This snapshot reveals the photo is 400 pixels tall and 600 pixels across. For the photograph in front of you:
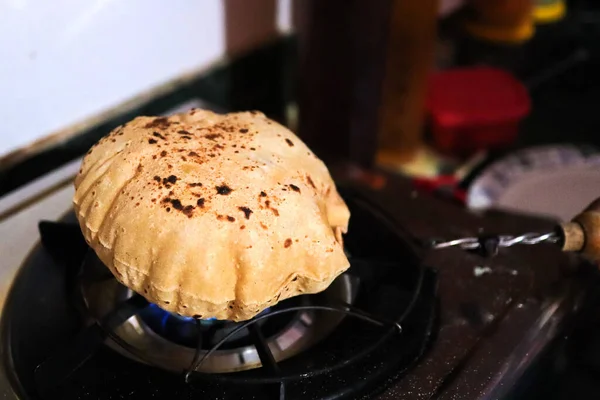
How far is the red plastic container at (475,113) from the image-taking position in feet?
3.20

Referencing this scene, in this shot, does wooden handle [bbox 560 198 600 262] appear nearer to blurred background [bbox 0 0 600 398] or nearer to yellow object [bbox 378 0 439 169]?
blurred background [bbox 0 0 600 398]

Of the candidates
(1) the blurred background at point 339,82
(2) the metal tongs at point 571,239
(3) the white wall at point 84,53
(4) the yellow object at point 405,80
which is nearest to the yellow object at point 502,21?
(1) the blurred background at point 339,82

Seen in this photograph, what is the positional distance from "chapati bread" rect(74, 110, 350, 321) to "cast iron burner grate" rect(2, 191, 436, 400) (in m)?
0.06

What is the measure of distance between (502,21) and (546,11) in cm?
16

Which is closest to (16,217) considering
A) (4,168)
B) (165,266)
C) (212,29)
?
(4,168)

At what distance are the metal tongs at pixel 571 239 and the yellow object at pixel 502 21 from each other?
622 mm

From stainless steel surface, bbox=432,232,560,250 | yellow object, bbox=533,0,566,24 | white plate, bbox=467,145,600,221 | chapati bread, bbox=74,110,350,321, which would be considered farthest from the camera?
yellow object, bbox=533,0,566,24

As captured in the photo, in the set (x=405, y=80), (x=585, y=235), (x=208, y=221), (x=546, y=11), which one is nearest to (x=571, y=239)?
(x=585, y=235)

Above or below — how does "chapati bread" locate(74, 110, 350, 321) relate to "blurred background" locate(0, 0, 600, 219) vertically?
above

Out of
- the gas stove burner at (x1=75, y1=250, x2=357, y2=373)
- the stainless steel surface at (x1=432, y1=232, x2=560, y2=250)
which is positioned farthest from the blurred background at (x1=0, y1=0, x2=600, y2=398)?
the gas stove burner at (x1=75, y1=250, x2=357, y2=373)

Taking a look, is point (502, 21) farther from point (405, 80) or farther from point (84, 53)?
point (84, 53)

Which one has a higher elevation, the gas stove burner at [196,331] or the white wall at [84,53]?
the white wall at [84,53]

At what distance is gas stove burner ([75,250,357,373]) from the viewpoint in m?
0.50

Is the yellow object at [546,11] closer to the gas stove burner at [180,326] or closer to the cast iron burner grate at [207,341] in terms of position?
the cast iron burner grate at [207,341]
